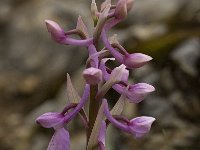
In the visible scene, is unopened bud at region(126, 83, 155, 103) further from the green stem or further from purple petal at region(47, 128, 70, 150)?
purple petal at region(47, 128, 70, 150)

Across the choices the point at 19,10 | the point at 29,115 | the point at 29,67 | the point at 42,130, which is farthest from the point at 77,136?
the point at 19,10

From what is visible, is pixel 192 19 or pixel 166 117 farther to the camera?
pixel 192 19

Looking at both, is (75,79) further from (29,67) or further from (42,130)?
(29,67)

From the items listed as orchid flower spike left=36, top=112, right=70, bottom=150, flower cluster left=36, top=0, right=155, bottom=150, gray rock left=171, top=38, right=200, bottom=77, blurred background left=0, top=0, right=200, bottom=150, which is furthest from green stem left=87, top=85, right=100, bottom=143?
gray rock left=171, top=38, right=200, bottom=77

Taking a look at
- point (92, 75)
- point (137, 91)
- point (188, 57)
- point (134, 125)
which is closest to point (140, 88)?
point (137, 91)

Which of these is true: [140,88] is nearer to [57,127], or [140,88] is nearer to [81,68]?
[57,127]

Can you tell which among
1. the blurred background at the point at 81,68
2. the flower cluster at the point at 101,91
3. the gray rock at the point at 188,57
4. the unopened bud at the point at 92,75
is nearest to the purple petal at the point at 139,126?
the flower cluster at the point at 101,91
